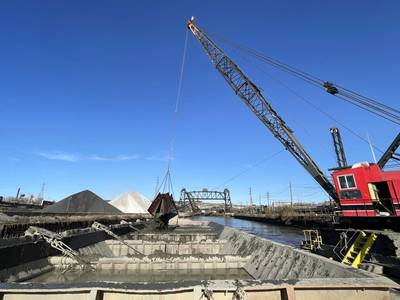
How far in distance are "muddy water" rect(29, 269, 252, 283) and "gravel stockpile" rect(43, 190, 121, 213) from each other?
39019mm

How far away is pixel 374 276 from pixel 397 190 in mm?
12732

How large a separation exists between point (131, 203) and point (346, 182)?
62.2m

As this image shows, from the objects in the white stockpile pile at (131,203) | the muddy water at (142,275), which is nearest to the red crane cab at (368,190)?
the muddy water at (142,275)

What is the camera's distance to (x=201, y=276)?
11500mm

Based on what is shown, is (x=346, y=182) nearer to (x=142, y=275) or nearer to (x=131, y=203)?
(x=142, y=275)

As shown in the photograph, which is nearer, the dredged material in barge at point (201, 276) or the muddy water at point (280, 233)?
the dredged material in barge at point (201, 276)

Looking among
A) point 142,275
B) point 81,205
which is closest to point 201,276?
point 142,275

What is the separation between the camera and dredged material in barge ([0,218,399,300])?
5.22 metres

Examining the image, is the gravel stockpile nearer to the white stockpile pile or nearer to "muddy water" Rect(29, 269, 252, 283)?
the white stockpile pile

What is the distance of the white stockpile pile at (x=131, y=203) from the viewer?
233ft

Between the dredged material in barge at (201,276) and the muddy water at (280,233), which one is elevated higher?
the muddy water at (280,233)

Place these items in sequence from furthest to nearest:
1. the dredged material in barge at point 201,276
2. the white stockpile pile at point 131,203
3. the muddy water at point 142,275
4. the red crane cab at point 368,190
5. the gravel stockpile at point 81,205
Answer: the white stockpile pile at point 131,203, the gravel stockpile at point 81,205, the red crane cab at point 368,190, the muddy water at point 142,275, the dredged material in barge at point 201,276

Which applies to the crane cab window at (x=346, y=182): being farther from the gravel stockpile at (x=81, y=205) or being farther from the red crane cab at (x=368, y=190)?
the gravel stockpile at (x=81, y=205)

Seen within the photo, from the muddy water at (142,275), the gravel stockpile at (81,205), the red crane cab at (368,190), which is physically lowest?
the muddy water at (142,275)
